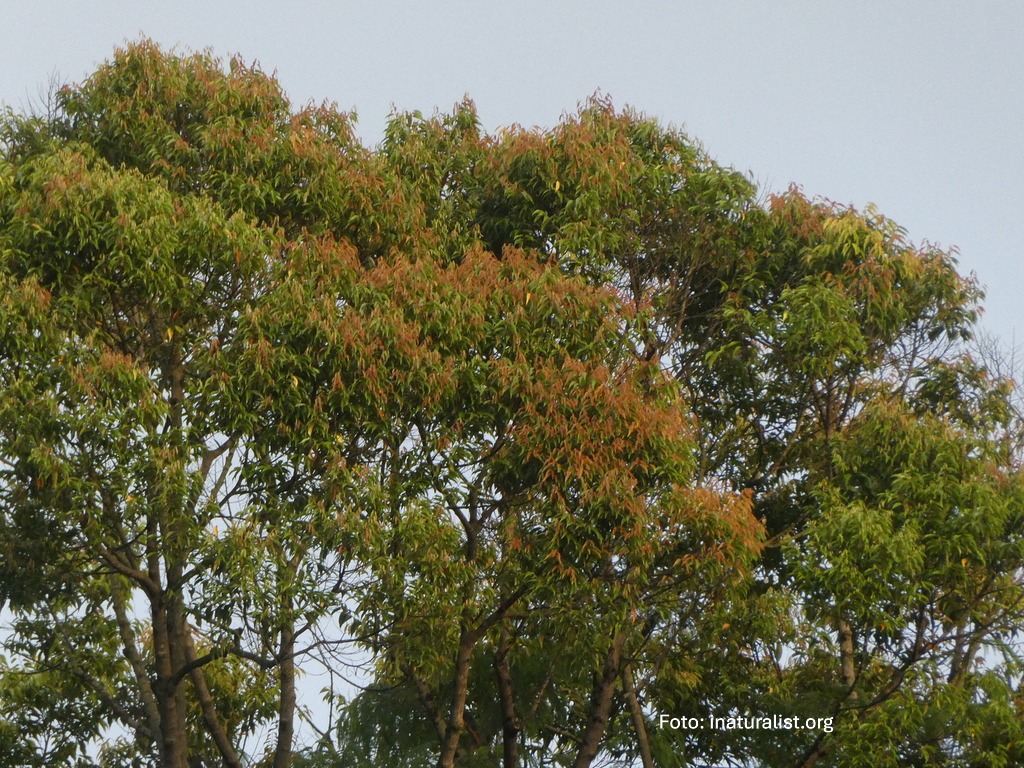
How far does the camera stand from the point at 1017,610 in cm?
1342

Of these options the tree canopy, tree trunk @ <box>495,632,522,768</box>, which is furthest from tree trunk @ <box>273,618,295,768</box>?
tree trunk @ <box>495,632,522,768</box>

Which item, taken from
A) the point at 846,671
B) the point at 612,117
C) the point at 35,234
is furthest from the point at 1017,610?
the point at 35,234

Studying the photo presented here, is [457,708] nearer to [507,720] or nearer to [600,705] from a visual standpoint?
[507,720]

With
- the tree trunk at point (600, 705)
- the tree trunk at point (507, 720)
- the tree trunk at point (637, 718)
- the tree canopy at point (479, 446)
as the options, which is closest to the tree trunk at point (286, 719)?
the tree canopy at point (479, 446)

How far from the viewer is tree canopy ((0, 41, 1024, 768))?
410 inches

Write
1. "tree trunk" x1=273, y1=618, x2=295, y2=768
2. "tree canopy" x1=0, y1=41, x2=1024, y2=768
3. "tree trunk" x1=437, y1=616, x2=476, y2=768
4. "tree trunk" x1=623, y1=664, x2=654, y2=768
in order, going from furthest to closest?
"tree trunk" x1=623, y1=664, x2=654, y2=768 → "tree trunk" x1=273, y1=618, x2=295, y2=768 → "tree trunk" x1=437, y1=616, x2=476, y2=768 → "tree canopy" x1=0, y1=41, x2=1024, y2=768

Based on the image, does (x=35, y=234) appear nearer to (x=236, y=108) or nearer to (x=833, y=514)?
(x=236, y=108)

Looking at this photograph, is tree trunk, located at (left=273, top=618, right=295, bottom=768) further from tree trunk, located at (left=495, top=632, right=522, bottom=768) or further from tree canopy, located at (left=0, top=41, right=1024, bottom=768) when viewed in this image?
tree trunk, located at (left=495, top=632, right=522, bottom=768)

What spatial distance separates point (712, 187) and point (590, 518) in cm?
460

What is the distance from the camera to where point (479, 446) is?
11.4 m

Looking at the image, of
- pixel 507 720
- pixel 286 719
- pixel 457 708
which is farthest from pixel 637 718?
pixel 286 719

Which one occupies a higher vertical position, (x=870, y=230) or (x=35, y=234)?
(x=870, y=230)

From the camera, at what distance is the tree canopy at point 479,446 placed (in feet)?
34.1

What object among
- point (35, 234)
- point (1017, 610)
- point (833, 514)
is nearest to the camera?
point (35, 234)
